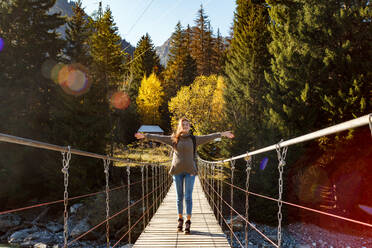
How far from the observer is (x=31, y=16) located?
1596 centimetres

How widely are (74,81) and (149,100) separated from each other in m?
14.7

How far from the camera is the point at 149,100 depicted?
29125 millimetres

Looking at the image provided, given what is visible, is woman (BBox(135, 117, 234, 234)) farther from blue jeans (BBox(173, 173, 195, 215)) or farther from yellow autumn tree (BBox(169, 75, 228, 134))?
yellow autumn tree (BBox(169, 75, 228, 134))

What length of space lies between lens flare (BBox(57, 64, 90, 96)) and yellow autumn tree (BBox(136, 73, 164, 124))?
1397 cm

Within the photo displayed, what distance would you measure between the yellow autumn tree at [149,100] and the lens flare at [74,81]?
13969mm

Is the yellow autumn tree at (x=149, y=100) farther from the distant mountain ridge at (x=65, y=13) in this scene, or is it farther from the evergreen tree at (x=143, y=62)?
the distant mountain ridge at (x=65, y=13)

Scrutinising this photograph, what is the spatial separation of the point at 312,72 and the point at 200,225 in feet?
33.2

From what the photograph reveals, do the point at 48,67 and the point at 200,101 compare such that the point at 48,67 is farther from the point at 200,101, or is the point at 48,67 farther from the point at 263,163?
the point at 263,163

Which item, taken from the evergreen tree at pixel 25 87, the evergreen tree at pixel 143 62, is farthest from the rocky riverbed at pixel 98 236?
the evergreen tree at pixel 143 62

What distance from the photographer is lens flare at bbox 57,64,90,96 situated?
1450cm

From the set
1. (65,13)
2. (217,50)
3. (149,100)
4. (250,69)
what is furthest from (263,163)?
(217,50)

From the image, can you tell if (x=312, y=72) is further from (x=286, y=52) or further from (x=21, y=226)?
(x=21, y=226)

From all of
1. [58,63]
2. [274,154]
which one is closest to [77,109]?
[58,63]

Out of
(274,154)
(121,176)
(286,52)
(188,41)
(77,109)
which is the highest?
(188,41)
